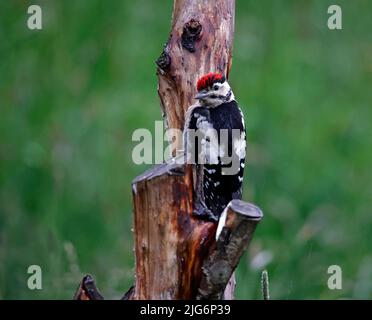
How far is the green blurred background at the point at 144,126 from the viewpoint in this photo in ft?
23.9

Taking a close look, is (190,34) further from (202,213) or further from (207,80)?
(202,213)

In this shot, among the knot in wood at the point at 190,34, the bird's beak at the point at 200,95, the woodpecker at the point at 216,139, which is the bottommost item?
the woodpecker at the point at 216,139

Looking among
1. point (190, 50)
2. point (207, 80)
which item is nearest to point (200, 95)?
point (207, 80)

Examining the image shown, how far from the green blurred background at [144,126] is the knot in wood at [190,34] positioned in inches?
72.6

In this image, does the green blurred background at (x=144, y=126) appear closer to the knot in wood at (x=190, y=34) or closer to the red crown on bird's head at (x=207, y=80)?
the red crown on bird's head at (x=207, y=80)

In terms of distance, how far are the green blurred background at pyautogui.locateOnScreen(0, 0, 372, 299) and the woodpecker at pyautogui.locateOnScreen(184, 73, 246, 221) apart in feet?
4.15

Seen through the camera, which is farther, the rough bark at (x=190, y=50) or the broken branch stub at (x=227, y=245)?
the rough bark at (x=190, y=50)

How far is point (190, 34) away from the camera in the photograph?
5.21m

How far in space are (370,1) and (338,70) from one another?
797 mm

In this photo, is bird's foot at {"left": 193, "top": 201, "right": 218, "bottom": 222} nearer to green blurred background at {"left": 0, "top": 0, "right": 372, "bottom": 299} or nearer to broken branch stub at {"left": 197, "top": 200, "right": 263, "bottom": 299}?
broken branch stub at {"left": 197, "top": 200, "right": 263, "bottom": 299}

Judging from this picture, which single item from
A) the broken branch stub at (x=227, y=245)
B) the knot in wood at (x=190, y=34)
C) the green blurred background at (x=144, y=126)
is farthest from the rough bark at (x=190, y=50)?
the green blurred background at (x=144, y=126)

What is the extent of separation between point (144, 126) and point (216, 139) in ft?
10.2

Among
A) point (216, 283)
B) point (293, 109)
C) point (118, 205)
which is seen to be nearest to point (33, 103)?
point (118, 205)
